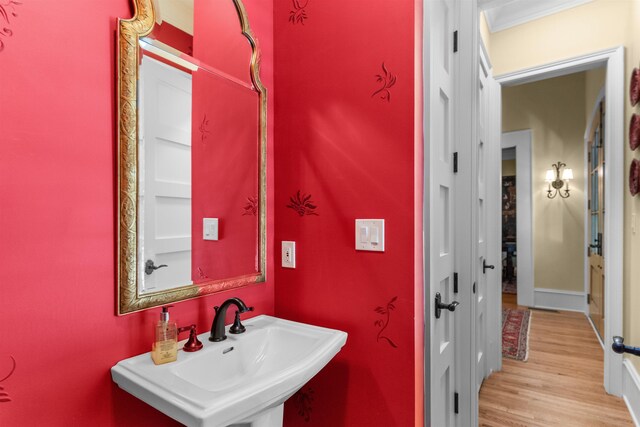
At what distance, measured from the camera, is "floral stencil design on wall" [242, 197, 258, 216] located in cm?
143

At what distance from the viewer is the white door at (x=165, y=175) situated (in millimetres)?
1061

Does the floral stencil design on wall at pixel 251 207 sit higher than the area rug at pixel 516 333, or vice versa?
the floral stencil design on wall at pixel 251 207

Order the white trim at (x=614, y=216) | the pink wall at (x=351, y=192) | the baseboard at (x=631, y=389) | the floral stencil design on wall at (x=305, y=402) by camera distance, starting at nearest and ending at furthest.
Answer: the pink wall at (x=351, y=192) < the floral stencil design on wall at (x=305, y=402) < the baseboard at (x=631, y=389) < the white trim at (x=614, y=216)

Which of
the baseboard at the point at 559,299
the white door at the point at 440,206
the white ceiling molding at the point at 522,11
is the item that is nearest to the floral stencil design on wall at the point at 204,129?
the white door at the point at 440,206

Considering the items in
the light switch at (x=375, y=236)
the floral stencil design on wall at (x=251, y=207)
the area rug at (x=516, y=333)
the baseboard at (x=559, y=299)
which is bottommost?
the area rug at (x=516, y=333)

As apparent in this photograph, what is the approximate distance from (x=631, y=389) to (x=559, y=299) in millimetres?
→ 2546

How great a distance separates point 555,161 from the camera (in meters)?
4.55

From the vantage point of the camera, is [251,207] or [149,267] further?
[251,207]

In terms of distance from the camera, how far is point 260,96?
1473mm

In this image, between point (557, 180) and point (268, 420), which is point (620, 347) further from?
point (557, 180)

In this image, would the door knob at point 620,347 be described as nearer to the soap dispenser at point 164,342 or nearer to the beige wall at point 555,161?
the soap dispenser at point 164,342

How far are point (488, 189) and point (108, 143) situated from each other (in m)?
2.50

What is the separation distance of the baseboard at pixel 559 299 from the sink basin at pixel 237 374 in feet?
14.6

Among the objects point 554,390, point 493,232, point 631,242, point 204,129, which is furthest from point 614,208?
point 204,129
